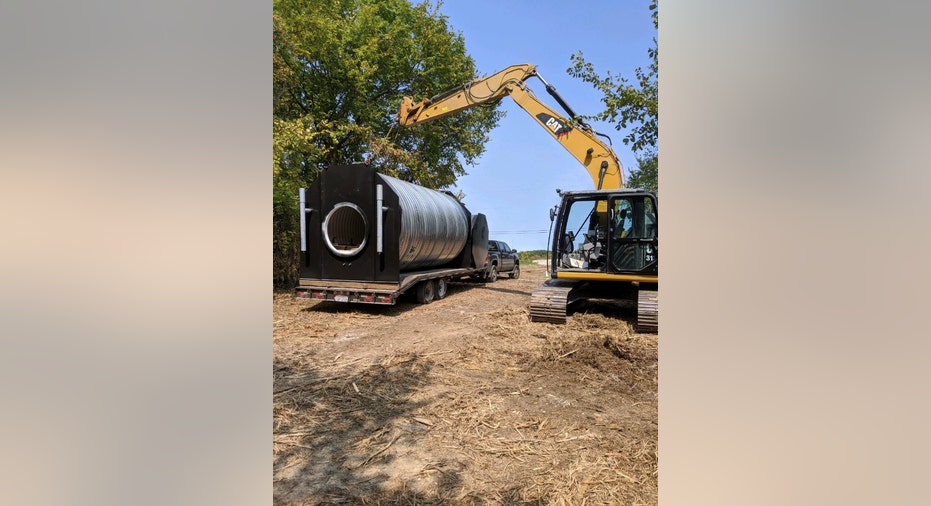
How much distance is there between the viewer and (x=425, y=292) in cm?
1125

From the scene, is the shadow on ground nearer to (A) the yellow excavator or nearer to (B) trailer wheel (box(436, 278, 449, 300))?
(A) the yellow excavator

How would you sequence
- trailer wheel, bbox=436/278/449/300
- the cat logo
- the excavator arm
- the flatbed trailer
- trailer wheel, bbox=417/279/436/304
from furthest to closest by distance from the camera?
1. trailer wheel, bbox=436/278/449/300
2. trailer wheel, bbox=417/279/436/304
3. the cat logo
4. the excavator arm
5. the flatbed trailer

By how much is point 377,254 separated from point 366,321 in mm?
1400

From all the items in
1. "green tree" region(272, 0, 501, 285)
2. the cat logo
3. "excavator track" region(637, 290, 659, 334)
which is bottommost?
"excavator track" region(637, 290, 659, 334)

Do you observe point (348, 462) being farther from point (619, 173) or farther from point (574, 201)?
point (619, 173)

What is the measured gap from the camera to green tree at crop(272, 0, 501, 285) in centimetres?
1409

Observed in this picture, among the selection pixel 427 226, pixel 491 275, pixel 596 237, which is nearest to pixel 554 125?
pixel 596 237

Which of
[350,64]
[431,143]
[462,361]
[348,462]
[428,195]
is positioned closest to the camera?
[348,462]

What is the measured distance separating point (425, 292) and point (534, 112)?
202 inches

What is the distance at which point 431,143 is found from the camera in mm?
21219

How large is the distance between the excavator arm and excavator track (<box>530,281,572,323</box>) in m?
2.78

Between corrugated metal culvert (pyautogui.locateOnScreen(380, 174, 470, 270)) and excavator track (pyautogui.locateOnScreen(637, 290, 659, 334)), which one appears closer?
excavator track (pyautogui.locateOnScreen(637, 290, 659, 334))

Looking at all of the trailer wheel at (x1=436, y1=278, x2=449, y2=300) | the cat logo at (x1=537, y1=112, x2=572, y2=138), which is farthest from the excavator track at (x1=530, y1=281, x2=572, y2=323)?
the trailer wheel at (x1=436, y1=278, x2=449, y2=300)

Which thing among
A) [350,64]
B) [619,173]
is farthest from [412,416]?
[350,64]
